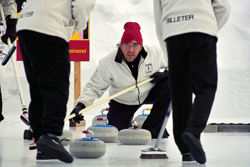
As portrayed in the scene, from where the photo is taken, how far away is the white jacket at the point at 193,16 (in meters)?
1.86

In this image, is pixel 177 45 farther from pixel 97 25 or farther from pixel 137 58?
pixel 97 25

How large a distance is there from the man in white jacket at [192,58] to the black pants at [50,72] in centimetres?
51

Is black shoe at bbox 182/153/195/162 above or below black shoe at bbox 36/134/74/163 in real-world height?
below

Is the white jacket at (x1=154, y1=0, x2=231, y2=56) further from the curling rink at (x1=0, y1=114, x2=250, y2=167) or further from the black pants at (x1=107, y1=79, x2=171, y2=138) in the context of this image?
the black pants at (x1=107, y1=79, x2=171, y2=138)

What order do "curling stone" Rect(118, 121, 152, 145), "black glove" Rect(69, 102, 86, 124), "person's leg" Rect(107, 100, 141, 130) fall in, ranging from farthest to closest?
"person's leg" Rect(107, 100, 141, 130) < "curling stone" Rect(118, 121, 152, 145) < "black glove" Rect(69, 102, 86, 124)

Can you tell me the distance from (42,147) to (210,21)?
940mm

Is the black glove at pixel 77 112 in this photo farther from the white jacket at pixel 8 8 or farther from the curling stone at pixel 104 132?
the white jacket at pixel 8 8

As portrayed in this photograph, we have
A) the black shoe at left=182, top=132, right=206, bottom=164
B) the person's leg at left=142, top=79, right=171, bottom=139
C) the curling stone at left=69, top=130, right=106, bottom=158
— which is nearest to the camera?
the black shoe at left=182, top=132, right=206, bottom=164

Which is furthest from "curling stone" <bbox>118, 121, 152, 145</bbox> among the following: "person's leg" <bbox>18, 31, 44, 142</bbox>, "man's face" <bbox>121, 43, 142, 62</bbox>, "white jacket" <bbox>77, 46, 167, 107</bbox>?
"person's leg" <bbox>18, 31, 44, 142</bbox>

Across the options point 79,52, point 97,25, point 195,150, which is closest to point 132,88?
point 195,150

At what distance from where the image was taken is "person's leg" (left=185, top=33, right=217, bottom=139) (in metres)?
1.81

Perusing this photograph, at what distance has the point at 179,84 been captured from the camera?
1963 mm

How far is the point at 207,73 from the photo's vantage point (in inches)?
72.1

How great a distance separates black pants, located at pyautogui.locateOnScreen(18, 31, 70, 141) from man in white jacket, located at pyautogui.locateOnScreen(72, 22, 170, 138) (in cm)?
100
